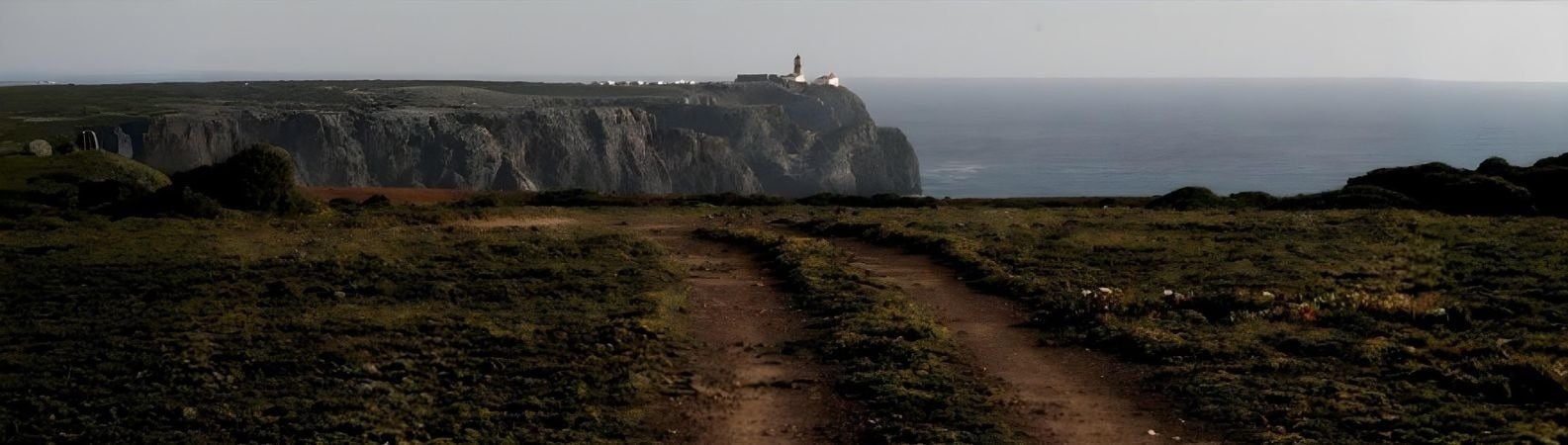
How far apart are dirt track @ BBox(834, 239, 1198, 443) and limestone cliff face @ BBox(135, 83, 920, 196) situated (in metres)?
72.2

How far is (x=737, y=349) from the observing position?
60.5 ft

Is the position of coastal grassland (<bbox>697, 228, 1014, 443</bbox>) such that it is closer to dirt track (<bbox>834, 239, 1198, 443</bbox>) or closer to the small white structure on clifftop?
dirt track (<bbox>834, 239, 1198, 443</bbox>)

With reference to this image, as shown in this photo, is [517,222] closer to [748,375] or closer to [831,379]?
[748,375]

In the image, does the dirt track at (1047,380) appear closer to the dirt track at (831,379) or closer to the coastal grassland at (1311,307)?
the dirt track at (831,379)

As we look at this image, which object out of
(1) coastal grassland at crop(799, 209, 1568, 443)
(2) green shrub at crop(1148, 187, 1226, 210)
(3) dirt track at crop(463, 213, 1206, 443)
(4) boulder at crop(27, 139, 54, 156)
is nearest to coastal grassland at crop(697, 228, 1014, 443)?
(3) dirt track at crop(463, 213, 1206, 443)

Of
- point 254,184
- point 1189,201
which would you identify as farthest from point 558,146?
point 1189,201

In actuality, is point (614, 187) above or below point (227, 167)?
below

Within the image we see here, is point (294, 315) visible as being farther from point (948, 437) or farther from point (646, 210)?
point (646, 210)

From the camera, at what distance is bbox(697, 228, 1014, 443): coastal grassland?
1452 centimetres

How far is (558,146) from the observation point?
103 meters

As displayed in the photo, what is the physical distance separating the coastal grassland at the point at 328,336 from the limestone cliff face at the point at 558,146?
61.9m

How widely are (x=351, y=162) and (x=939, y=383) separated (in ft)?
272

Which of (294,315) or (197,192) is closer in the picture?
(294,315)

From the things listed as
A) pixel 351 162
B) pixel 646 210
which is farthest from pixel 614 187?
pixel 646 210
